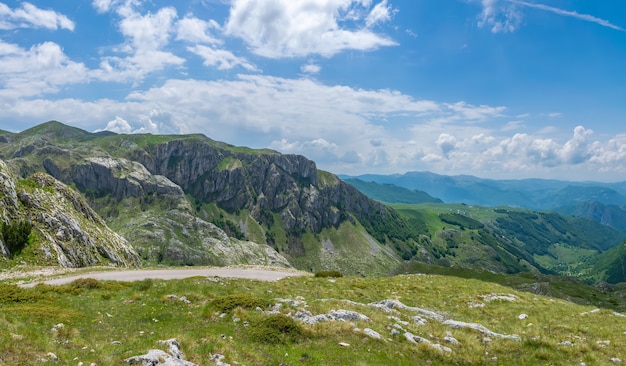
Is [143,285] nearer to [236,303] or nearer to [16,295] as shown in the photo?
[16,295]

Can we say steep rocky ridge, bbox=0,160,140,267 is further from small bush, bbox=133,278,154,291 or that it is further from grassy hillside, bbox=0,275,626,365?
grassy hillside, bbox=0,275,626,365

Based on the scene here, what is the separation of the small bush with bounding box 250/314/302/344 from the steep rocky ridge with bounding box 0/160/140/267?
50.7 m

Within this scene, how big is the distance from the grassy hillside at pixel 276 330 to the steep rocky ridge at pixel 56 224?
3580 cm

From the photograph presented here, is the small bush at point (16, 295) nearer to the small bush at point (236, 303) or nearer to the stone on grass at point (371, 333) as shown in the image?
the small bush at point (236, 303)

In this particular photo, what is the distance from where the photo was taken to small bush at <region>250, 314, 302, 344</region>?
1761 cm

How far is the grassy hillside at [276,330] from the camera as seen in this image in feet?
Answer: 50.5

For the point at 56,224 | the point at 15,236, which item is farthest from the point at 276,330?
the point at 56,224

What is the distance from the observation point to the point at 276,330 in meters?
18.2

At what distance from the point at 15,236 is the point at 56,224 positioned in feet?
48.0

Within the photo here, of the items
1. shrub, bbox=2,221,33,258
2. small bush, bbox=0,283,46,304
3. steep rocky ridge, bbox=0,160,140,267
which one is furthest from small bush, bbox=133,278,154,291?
shrub, bbox=2,221,33,258

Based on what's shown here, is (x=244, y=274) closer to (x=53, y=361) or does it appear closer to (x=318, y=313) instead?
(x=318, y=313)

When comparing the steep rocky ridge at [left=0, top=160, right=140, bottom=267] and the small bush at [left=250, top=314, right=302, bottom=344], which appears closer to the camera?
the small bush at [left=250, top=314, right=302, bottom=344]

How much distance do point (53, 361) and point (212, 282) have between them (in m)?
20.5

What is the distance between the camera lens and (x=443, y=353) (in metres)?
17.5
